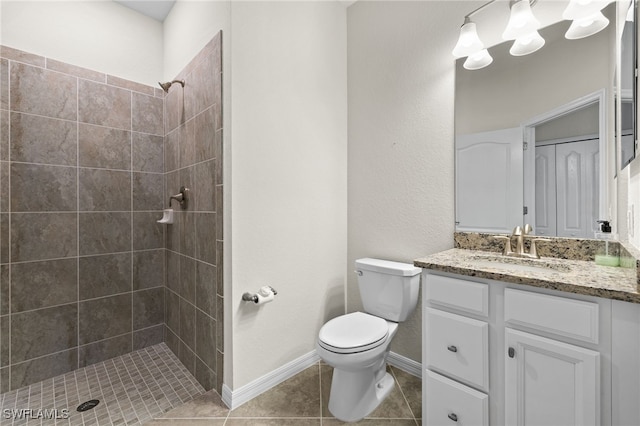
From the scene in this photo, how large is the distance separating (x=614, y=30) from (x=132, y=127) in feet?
9.87

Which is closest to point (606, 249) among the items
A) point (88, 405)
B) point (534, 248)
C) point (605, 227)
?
point (605, 227)

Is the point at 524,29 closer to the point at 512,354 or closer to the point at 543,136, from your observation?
the point at 543,136

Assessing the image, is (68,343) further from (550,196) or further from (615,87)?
(615,87)

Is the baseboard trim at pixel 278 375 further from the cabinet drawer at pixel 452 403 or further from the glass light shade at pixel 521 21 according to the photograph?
the glass light shade at pixel 521 21

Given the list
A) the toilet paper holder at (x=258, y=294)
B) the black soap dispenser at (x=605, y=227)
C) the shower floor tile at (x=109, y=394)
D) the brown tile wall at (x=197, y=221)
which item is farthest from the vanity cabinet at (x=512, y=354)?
the shower floor tile at (x=109, y=394)

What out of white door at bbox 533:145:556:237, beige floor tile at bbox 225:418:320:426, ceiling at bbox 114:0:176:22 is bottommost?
beige floor tile at bbox 225:418:320:426

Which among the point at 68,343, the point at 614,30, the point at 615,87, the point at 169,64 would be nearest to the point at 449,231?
the point at 615,87

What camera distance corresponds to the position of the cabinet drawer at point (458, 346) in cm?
119

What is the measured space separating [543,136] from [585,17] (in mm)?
542

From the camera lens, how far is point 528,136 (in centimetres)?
157

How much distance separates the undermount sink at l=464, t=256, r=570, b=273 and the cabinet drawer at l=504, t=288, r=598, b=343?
231mm

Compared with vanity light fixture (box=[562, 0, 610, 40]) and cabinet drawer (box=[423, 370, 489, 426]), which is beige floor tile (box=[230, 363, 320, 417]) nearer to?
cabinet drawer (box=[423, 370, 489, 426])

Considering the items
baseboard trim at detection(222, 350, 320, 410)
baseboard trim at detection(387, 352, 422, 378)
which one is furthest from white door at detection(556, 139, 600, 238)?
baseboard trim at detection(222, 350, 320, 410)

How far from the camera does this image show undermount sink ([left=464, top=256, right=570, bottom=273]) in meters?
1.32
